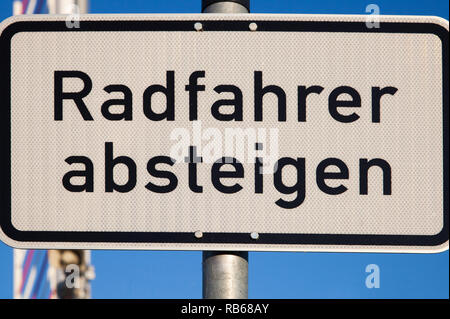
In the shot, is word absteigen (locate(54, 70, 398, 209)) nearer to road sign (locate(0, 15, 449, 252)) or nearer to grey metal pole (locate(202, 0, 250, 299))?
road sign (locate(0, 15, 449, 252))

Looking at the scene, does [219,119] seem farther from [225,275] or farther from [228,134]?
[225,275]

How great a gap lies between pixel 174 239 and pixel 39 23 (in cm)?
65

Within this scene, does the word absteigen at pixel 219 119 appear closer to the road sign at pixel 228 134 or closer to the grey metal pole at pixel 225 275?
the road sign at pixel 228 134

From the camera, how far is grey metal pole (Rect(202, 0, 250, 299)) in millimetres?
1821

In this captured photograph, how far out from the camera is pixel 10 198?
199 centimetres

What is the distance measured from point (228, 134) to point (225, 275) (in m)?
0.34

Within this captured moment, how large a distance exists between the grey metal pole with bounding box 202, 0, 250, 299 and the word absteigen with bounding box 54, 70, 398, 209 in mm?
154

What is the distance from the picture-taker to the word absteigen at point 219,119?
1.95m

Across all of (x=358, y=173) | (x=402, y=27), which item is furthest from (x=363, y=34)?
(x=358, y=173)

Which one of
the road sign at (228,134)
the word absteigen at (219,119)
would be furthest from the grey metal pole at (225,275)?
the word absteigen at (219,119)

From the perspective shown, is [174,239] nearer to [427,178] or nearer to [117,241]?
[117,241]

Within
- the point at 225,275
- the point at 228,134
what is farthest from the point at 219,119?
the point at 225,275

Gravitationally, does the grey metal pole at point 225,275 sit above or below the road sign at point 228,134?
below
